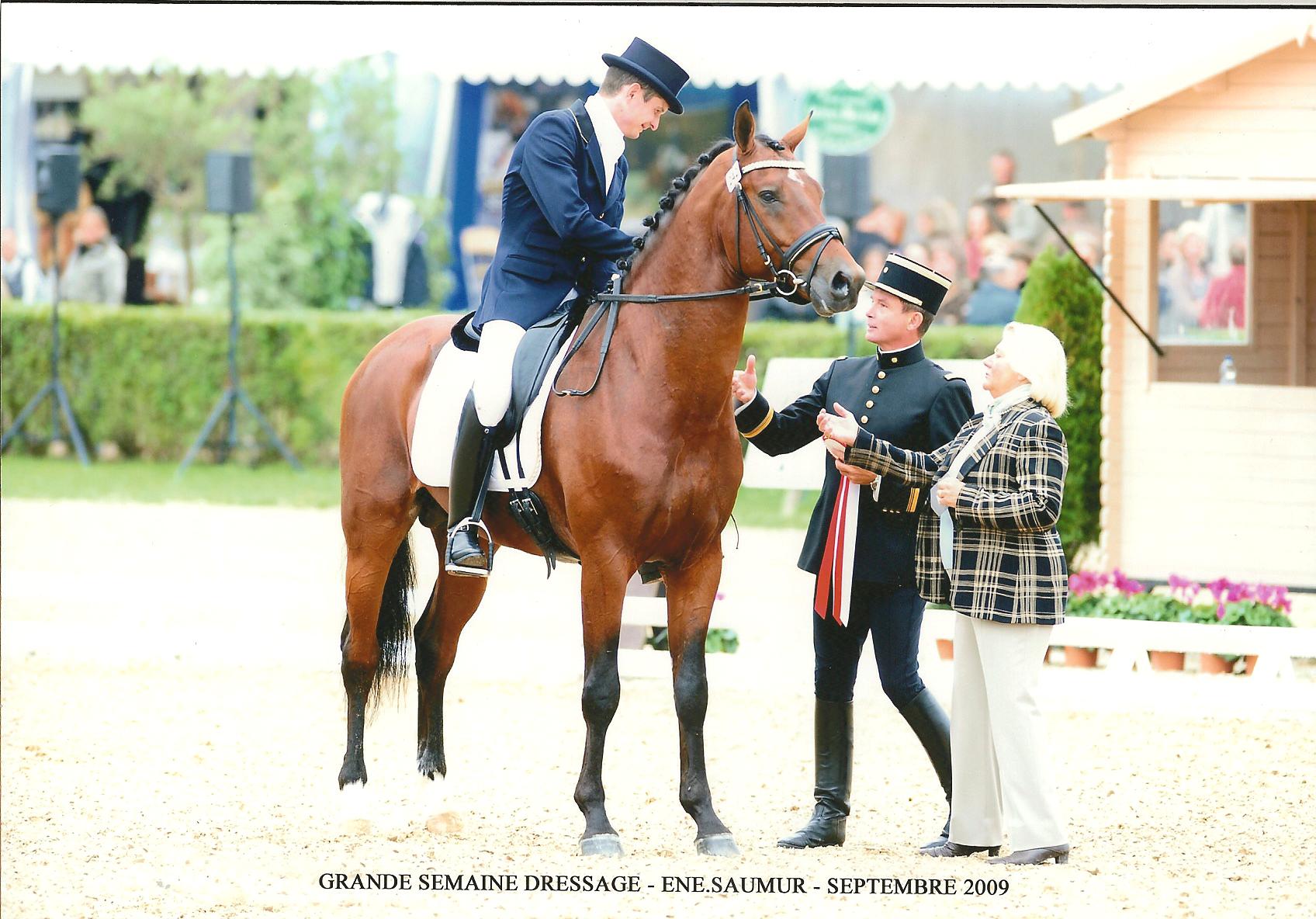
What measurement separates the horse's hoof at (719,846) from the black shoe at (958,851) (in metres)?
0.64

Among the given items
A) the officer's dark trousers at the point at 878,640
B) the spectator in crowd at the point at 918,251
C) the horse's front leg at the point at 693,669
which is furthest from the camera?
the spectator in crowd at the point at 918,251

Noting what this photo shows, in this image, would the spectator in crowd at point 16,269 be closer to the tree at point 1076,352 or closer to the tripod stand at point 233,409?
the tripod stand at point 233,409

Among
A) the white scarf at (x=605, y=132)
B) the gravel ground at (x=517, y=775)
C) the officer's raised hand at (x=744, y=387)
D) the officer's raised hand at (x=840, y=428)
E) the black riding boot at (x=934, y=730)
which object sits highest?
the white scarf at (x=605, y=132)

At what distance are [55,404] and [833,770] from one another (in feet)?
43.2

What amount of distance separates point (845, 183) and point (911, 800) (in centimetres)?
825

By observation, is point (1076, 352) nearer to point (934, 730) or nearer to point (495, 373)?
point (934, 730)

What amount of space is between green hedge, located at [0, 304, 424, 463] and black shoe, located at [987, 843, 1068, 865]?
Answer: 1132 centimetres

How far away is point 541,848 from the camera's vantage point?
5.24 meters

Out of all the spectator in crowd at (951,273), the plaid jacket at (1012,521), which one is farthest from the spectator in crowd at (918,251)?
the plaid jacket at (1012,521)

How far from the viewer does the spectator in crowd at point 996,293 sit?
15.0 meters

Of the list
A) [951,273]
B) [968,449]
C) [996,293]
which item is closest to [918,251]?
[996,293]

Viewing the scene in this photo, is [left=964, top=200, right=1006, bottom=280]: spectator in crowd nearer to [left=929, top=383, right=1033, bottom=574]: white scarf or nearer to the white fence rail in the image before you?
the white fence rail

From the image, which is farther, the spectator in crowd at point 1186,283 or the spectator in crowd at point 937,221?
the spectator in crowd at point 937,221

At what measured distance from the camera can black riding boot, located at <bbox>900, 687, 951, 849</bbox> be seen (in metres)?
5.32
